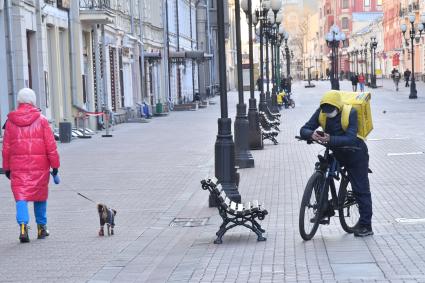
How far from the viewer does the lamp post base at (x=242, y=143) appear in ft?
58.8

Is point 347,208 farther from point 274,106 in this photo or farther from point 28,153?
point 274,106

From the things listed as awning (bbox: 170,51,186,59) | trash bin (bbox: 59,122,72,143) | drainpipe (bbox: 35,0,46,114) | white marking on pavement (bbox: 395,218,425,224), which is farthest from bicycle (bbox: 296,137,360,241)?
awning (bbox: 170,51,186,59)

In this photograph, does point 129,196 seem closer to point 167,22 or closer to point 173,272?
point 173,272

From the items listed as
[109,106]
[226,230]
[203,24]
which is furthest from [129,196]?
[203,24]

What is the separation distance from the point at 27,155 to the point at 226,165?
3.22m

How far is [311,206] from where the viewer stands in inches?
376

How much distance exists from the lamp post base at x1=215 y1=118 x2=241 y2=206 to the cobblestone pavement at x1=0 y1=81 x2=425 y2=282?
35cm

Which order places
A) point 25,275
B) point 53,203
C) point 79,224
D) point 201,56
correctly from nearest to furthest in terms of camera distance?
Result: point 25,275 → point 79,224 → point 53,203 → point 201,56

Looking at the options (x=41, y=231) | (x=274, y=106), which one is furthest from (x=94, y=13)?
(x=41, y=231)

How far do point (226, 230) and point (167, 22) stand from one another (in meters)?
47.2

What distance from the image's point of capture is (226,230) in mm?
9836

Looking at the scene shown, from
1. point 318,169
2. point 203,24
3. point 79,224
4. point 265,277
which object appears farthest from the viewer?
point 203,24

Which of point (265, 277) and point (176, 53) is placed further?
point (176, 53)

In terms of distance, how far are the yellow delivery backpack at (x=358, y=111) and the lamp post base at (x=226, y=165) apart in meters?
3.05
